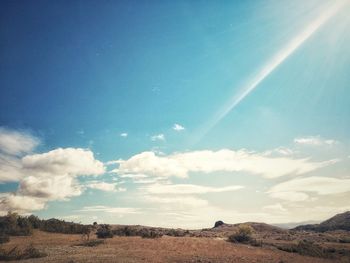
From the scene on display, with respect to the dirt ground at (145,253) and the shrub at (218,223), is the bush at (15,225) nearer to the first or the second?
the dirt ground at (145,253)

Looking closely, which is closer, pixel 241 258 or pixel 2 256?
pixel 2 256

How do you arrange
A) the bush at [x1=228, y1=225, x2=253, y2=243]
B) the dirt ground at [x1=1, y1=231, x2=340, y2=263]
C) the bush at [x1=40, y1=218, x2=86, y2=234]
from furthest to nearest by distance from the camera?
the bush at [x1=40, y1=218, x2=86, y2=234], the bush at [x1=228, y1=225, x2=253, y2=243], the dirt ground at [x1=1, y1=231, x2=340, y2=263]

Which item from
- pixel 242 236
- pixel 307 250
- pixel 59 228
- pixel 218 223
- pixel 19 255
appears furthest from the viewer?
pixel 218 223

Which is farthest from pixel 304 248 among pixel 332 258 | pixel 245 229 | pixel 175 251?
pixel 175 251

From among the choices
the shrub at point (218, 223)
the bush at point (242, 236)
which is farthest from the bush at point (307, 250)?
the shrub at point (218, 223)

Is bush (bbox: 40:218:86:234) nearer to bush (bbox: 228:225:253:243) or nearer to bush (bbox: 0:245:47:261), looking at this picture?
bush (bbox: 228:225:253:243)

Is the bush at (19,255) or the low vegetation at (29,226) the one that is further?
the low vegetation at (29,226)

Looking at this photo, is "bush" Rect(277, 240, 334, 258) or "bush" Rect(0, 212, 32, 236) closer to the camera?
"bush" Rect(277, 240, 334, 258)

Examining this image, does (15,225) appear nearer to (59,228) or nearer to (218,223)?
(59,228)

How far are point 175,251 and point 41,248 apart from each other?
11.6 meters

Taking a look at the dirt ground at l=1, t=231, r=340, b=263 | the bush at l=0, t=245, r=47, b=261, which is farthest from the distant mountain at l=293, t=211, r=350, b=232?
the bush at l=0, t=245, r=47, b=261

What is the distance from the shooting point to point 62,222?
5306 cm

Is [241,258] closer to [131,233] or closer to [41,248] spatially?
[41,248]

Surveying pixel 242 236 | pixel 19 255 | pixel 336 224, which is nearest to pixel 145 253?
pixel 19 255
